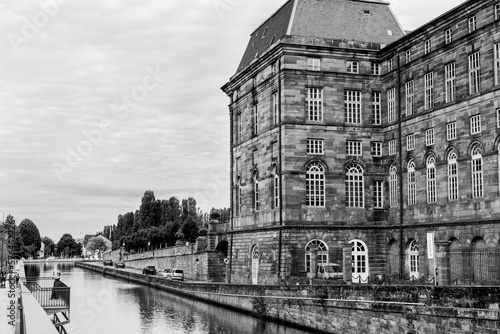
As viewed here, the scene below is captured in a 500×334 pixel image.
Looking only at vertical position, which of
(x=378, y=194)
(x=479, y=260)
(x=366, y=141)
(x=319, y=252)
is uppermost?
(x=366, y=141)

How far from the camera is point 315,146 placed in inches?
1625

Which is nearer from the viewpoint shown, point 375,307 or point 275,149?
point 375,307

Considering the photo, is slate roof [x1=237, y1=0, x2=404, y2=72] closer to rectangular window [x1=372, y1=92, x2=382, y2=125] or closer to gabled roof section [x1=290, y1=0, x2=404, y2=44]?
gabled roof section [x1=290, y1=0, x2=404, y2=44]

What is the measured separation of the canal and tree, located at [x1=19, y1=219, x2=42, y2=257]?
126456 mm

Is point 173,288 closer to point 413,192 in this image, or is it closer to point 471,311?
point 413,192

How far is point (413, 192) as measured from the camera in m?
38.8

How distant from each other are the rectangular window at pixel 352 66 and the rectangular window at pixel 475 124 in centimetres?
1008

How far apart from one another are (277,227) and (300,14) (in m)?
14.0

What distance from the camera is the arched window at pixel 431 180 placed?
121 ft

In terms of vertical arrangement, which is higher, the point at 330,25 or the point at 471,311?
the point at 330,25

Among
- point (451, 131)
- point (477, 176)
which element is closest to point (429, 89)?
point (451, 131)

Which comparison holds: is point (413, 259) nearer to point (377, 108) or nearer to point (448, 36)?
point (377, 108)

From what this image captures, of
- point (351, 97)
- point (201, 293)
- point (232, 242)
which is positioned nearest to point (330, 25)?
A: point (351, 97)

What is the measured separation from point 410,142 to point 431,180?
3.25m
